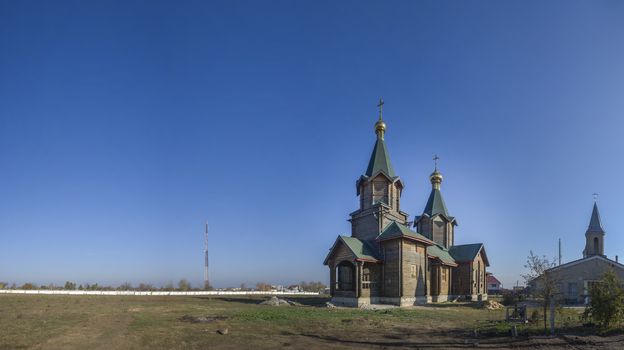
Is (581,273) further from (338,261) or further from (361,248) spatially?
(338,261)

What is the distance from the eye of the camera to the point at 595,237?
50000 mm

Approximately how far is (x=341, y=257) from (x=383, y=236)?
13.5ft

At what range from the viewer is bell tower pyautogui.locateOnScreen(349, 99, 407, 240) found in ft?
116

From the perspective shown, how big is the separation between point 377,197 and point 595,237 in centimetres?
3399

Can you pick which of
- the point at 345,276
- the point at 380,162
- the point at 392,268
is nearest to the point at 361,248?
the point at 392,268

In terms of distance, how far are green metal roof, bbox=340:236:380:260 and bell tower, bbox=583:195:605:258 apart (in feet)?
Result: 115

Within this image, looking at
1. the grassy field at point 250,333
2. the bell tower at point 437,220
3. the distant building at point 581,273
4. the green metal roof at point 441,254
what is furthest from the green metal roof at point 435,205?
the grassy field at point 250,333

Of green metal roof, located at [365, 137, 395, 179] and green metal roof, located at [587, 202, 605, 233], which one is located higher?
green metal roof, located at [365, 137, 395, 179]

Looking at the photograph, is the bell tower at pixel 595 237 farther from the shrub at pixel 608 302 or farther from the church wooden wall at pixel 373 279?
the shrub at pixel 608 302

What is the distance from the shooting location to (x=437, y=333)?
52.3 feet

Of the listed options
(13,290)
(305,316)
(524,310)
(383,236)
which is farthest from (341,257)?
(13,290)

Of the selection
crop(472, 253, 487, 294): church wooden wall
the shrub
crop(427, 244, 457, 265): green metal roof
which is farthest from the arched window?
the shrub

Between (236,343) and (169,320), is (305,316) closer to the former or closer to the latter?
(169,320)

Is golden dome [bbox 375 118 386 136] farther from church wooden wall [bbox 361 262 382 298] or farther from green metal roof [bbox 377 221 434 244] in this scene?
church wooden wall [bbox 361 262 382 298]
